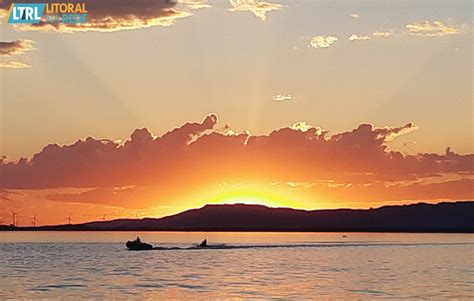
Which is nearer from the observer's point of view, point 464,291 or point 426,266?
point 464,291

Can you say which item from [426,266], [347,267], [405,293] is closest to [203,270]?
[347,267]

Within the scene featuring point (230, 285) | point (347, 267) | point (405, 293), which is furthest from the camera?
point (347, 267)

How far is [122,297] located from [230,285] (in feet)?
45.2

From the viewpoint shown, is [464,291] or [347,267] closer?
[464,291]

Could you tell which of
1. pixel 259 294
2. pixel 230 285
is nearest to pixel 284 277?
pixel 230 285

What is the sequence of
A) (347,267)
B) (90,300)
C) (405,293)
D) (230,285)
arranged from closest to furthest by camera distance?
(90,300) → (405,293) → (230,285) → (347,267)

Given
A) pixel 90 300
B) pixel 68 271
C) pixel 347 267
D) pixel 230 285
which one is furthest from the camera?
pixel 347 267

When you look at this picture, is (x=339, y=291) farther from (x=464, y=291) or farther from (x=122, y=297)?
(x=122, y=297)

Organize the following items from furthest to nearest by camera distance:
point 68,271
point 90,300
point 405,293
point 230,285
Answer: point 68,271, point 230,285, point 405,293, point 90,300

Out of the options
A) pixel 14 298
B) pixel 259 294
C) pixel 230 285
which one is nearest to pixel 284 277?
pixel 230 285

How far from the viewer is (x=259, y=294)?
6769 centimetres

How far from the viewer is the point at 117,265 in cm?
10906

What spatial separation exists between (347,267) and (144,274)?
27.5 m

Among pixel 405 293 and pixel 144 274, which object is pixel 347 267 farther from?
pixel 405 293
